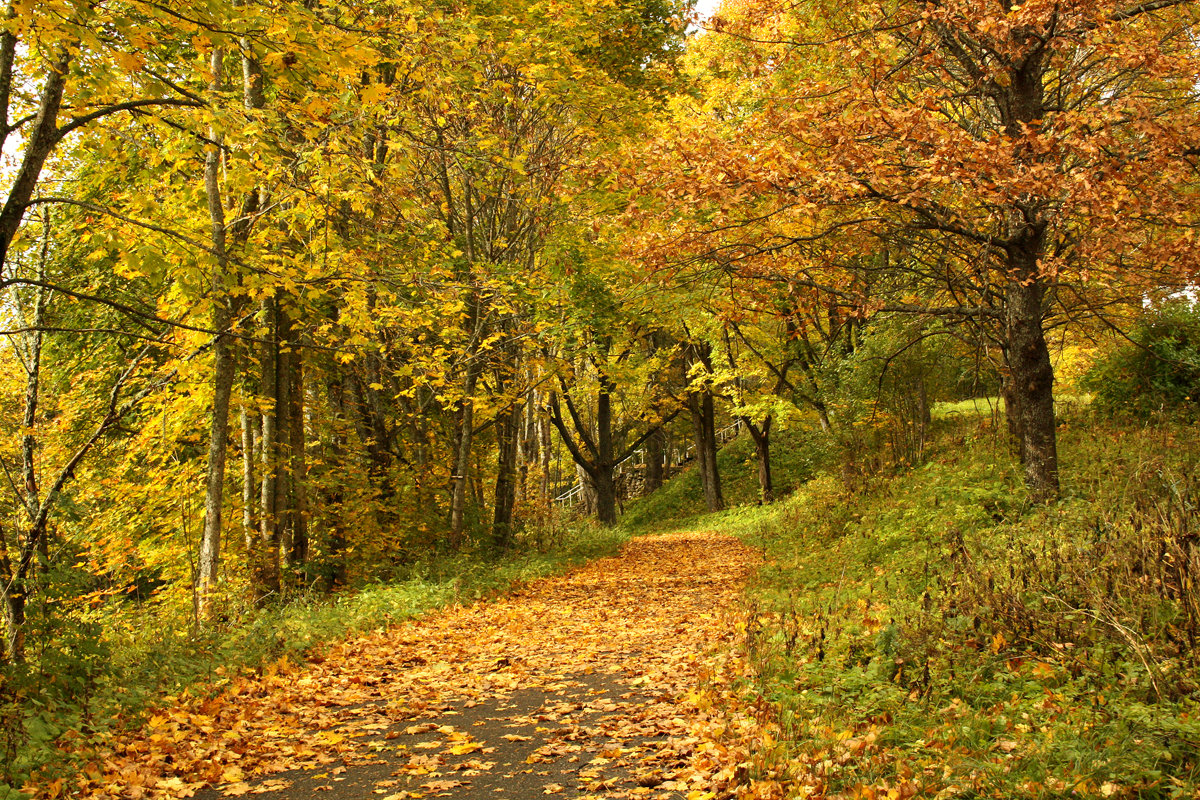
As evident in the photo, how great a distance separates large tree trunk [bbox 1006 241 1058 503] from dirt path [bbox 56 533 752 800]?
13.0 feet

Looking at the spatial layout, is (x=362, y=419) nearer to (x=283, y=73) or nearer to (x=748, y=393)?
(x=283, y=73)

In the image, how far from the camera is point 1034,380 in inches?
360

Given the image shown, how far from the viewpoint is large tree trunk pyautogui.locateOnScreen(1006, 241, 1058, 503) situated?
9.05 m

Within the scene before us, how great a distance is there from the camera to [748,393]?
73.3 feet

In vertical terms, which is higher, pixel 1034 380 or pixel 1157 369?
pixel 1157 369

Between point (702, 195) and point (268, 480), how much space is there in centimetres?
725

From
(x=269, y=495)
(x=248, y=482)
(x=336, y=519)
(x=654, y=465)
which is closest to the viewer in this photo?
(x=269, y=495)

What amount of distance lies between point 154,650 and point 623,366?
12.7m

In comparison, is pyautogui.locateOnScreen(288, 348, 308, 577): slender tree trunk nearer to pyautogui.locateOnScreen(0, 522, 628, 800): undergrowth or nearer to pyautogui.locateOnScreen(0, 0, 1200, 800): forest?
pyautogui.locateOnScreen(0, 0, 1200, 800): forest

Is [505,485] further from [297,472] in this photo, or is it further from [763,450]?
[763,450]

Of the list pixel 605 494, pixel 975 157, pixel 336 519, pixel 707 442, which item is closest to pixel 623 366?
pixel 336 519

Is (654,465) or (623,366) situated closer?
(623,366)

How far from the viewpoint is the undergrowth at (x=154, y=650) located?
4844 millimetres

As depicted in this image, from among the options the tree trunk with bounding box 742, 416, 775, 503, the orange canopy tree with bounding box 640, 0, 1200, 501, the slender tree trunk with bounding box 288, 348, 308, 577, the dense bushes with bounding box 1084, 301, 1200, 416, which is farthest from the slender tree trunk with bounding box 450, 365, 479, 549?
the tree trunk with bounding box 742, 416, 775, 503
